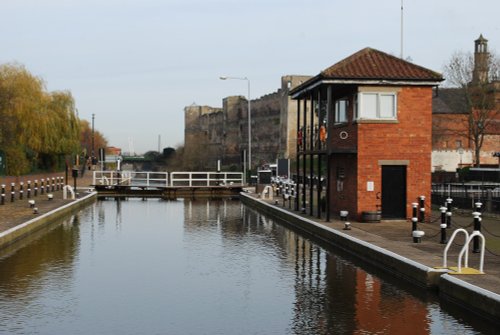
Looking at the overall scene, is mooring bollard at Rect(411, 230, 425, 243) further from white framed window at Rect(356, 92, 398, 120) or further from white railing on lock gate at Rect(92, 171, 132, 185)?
white railing on lock gate at Rect(92, 171, 132, 185)

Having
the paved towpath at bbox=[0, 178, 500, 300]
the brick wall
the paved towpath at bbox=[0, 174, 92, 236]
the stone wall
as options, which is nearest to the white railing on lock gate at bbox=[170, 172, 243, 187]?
the paved towpath at bbox=[0, 174, 92, 236]

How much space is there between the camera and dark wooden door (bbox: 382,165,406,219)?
22.8 m

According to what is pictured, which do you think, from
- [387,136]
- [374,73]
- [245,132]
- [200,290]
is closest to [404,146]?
[387,136]

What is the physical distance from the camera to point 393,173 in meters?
22.9

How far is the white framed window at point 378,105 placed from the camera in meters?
22.6

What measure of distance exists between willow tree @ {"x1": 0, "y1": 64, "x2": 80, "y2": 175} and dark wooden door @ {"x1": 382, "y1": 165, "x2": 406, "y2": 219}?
3181 centimetres

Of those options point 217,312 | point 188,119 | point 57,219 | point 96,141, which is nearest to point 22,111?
point 57,219

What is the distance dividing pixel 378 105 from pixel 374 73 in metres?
1.13

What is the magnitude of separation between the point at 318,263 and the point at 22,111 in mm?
41914

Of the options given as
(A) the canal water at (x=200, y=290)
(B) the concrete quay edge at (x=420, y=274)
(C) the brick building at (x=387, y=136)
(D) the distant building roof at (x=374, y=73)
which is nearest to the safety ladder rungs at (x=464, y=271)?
(B) the concrete quay edge at (x=420, y=274)

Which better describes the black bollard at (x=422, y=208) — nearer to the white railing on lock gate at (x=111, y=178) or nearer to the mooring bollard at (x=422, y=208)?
the mooring bollard at (x=422, y=208)

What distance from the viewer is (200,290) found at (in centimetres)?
1255

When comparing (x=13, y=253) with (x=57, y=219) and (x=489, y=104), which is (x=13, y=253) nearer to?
(x=57, y=219)

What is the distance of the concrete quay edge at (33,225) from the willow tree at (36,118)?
19611 millimetres
